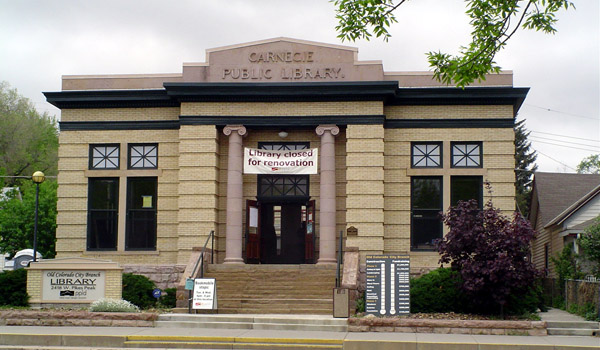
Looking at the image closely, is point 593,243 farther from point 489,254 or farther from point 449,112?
point 449,112

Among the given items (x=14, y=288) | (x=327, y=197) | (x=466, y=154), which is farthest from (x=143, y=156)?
(x=466, y=154)

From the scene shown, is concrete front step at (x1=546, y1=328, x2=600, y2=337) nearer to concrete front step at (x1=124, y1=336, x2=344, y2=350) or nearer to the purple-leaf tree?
the purple-leaf tree

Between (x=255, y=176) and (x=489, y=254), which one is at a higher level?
(x=255, y=176)

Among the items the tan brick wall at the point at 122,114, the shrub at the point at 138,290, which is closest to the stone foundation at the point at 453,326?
the shrub at the point at 138,290

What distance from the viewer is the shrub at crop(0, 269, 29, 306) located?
2172 cm

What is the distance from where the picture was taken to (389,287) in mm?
19906

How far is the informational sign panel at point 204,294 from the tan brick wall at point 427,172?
7.05 m

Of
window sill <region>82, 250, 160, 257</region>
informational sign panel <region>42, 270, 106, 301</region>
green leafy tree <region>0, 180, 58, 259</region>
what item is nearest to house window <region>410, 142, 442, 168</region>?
window sill <region>82, 250, 160, 257</region>

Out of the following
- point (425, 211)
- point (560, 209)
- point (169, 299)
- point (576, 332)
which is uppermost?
point (560, 209)

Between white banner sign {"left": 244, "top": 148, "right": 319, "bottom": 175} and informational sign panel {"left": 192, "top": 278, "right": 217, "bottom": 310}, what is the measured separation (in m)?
5.51

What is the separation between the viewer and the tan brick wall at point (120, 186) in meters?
25.8

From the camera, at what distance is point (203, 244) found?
24781 millimetres

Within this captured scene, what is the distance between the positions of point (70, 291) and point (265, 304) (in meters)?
5.67

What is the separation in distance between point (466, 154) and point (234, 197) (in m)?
8.04
